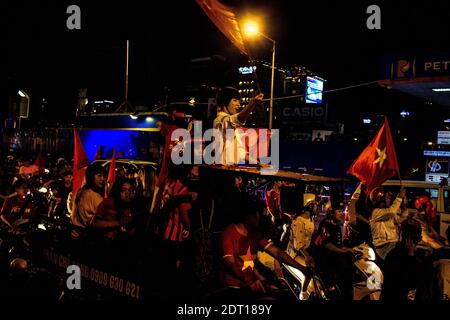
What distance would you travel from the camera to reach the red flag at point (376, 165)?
23.9 feet

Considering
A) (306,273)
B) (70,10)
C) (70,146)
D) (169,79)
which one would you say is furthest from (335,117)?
(306,273)

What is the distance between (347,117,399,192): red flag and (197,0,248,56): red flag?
8.75 feet

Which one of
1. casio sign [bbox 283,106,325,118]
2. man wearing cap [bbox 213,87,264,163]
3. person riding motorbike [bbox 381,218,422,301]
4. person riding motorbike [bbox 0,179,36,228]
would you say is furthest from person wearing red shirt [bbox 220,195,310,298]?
casio sign [bbox 283,106,325,118]

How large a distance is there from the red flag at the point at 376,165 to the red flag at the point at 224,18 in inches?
105

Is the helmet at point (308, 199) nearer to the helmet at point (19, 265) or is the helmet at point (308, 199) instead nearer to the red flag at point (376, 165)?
the red flag at point (376, 165)

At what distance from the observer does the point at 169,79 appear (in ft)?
138

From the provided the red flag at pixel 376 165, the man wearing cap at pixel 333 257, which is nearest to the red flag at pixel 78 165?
the man wearing cap at pixel 333 257

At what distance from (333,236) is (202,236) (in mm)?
2820

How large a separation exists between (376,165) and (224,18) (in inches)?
132

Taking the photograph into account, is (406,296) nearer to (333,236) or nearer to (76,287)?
(333,236)

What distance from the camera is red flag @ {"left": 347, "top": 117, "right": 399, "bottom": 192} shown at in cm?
728

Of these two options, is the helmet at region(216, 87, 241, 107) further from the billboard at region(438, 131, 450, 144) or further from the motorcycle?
the billboard at region(438, 131, 450, 144)

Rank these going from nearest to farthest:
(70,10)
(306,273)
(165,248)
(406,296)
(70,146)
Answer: (406,296), (165,248), (306,273), (70,10), (70,146)

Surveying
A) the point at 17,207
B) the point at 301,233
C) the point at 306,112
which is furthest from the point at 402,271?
the point at 306,112
